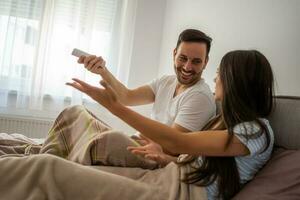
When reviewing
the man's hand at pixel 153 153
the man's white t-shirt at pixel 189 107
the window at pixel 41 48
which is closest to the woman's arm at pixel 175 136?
the man's hand at pixel 153 153

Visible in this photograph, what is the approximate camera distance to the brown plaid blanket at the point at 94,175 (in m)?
0.87

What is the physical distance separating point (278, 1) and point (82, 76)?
1.80m

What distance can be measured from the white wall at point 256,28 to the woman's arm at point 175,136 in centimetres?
46

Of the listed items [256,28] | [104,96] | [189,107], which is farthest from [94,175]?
[256,28]

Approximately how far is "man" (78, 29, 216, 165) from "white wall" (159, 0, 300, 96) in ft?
0.72

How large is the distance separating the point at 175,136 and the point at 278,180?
1.06 feet

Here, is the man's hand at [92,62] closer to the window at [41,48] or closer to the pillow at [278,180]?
the pillow at [278,180]

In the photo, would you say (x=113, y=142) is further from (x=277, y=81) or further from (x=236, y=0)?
(x=236, y=0)

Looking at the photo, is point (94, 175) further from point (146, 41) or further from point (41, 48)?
point (146, 41)

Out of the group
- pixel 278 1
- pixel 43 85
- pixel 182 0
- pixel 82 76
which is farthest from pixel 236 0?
pixel 43 85

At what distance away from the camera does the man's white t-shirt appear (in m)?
1.45

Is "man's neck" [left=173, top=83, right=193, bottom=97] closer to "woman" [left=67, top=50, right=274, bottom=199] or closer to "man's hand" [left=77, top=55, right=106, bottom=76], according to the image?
"man's hand" [left=77, top=55, right=106, bottom=76]

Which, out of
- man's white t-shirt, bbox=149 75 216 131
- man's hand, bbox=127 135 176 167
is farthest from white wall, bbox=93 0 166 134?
man's hand, bbox=127 135 176 167

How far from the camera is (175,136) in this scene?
103cm
